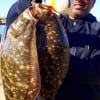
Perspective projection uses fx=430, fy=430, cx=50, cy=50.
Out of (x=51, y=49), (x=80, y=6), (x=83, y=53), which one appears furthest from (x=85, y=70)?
(x=80, y=6)

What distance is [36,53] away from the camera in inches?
103

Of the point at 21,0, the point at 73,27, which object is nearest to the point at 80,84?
the point at 73,27

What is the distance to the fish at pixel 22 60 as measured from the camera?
263cm

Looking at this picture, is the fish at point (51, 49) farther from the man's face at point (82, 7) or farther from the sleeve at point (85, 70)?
the man's face at point (82, 7)

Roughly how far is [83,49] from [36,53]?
101cm

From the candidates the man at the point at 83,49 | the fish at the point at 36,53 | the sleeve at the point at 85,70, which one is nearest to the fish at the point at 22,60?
the fish at the point at 36,53

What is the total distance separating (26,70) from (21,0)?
37.6 inches

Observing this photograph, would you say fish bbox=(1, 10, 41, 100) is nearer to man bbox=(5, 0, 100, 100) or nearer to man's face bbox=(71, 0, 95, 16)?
man bbox=(5, 0, 100, 100)

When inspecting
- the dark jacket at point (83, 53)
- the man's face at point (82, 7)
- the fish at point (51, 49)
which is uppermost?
the fish at point (51, 49)

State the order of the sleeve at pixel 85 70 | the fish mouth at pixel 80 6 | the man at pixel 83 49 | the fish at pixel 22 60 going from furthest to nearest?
the fish mouth at pixel 80 6
the man at pixel 83 49
the sleeve at pixel 85 70
the fish at pixel 22 60

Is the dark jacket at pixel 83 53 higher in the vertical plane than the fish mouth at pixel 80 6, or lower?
lower

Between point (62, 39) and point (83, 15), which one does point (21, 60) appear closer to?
point (62, 39)

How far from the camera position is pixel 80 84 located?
352cm

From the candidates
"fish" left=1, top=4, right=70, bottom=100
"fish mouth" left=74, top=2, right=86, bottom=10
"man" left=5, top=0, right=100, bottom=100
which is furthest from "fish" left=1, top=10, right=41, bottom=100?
"fish mouth" left=74, top=2, right=86, bottom=10
